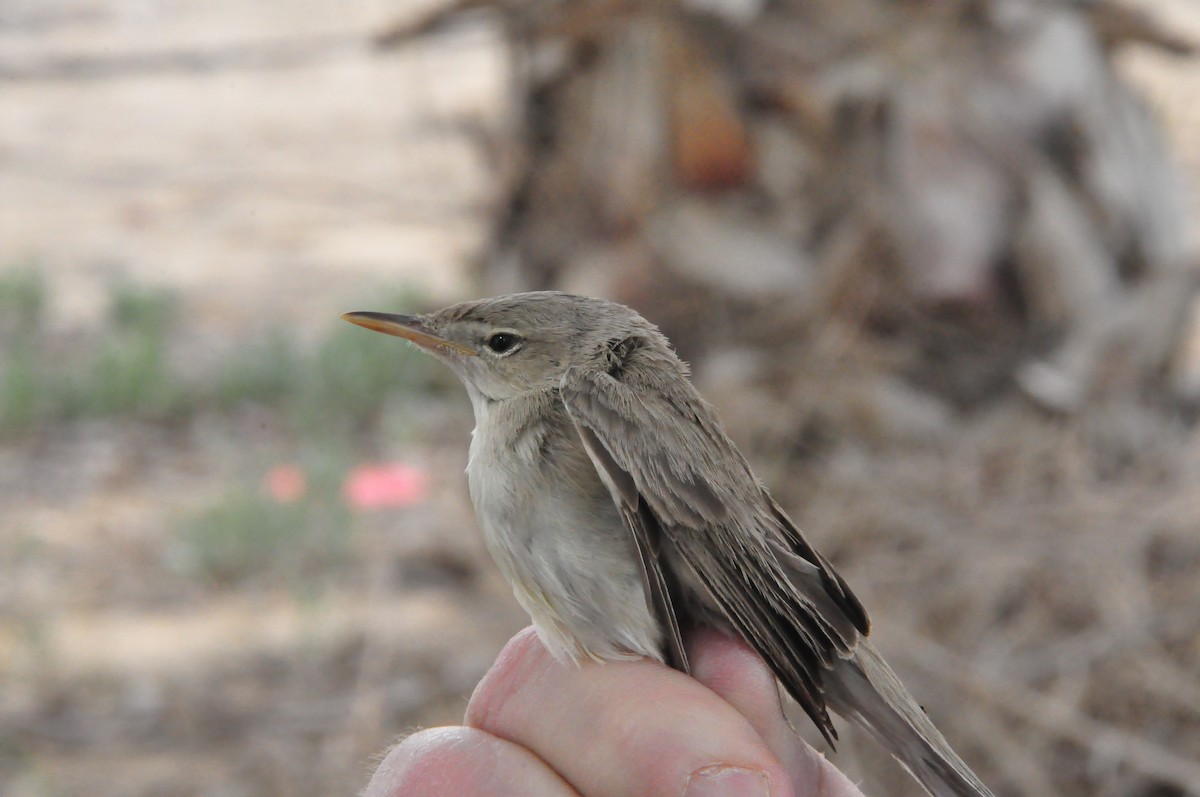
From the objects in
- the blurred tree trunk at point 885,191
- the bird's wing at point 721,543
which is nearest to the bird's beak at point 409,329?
the bird's wing at point 721,543

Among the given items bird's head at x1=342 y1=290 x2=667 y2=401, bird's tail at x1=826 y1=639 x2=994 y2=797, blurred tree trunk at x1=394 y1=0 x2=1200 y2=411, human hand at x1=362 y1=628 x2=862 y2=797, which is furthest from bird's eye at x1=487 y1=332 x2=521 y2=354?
blurred tree trunk at x1=394 y1=0 x2=1200 y2=411

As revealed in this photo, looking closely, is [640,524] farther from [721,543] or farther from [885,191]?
[885,191]

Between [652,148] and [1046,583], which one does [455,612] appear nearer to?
[652,148]

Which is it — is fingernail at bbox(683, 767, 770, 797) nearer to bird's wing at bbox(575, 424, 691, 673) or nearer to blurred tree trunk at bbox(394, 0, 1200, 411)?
bird's wing at bbox(575, 424, 691, 673)

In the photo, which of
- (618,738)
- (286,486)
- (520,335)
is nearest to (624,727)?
(618,738)

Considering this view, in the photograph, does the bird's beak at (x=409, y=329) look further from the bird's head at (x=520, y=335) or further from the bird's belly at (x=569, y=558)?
the bird's belly at (x=569, y=558)

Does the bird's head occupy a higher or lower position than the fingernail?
higher
